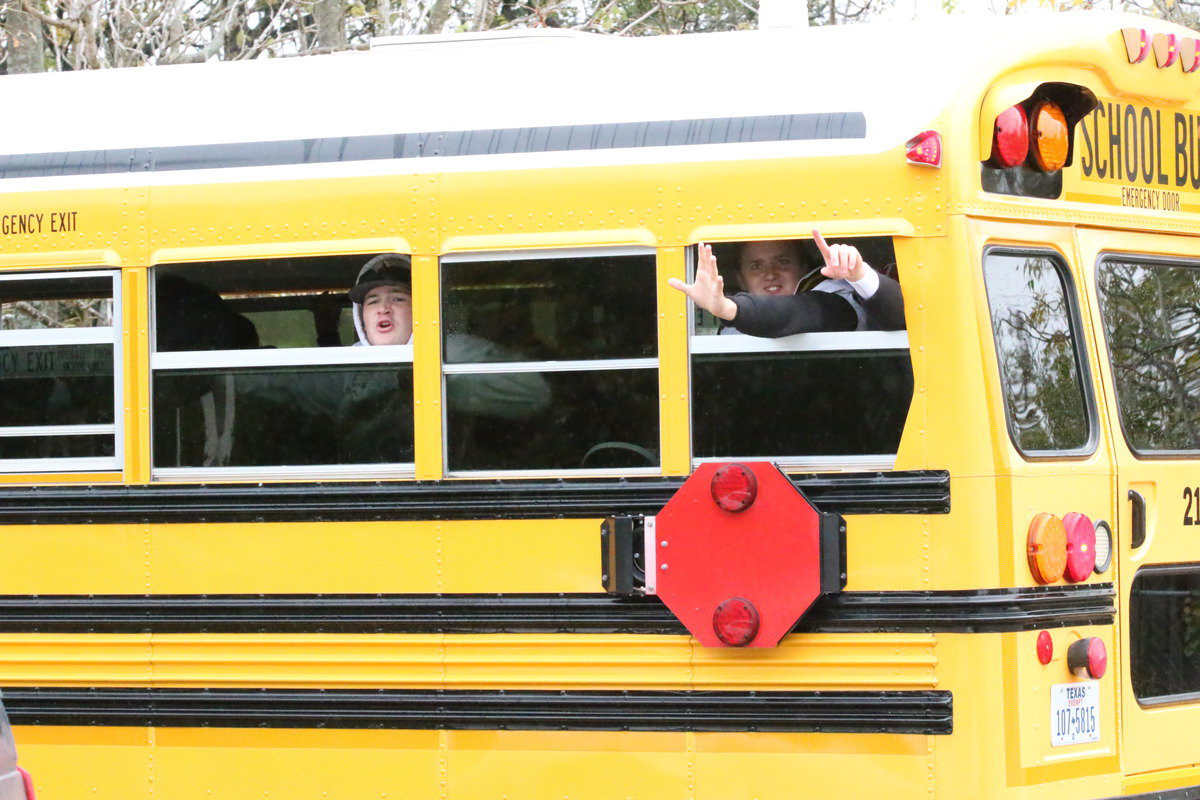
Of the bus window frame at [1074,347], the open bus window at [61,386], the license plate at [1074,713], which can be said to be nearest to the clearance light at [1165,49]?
the bus window frame at [1074,347]

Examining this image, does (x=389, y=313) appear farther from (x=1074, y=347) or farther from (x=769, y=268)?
(x=1074, y=347)

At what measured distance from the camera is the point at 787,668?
430 centimetres

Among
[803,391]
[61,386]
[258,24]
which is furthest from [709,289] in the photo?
[258,24]

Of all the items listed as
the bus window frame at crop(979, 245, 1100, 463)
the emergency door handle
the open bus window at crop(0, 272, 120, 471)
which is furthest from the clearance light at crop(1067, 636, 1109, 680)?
the open bus window at crop(0, 272, 120, 471)

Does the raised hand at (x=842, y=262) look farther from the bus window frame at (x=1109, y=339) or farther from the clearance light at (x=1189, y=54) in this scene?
the clearance light at (x=1189, y=54)

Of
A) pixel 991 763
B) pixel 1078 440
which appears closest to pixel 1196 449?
pixel 1078 440

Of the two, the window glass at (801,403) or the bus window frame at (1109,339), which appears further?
the bus window frame at (1109,339)

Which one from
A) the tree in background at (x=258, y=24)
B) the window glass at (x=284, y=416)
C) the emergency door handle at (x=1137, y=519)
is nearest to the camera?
the emergency door handle at (x=1137, y=519)

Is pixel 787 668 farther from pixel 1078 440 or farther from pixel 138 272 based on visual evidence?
pixel 138 272

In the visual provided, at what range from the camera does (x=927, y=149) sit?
13.9ft

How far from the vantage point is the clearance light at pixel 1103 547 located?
4.40 meters

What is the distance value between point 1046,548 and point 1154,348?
37.6 inches

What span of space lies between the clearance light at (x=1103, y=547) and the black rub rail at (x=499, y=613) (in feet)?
0.18

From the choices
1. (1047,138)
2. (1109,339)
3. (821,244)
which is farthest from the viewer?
(1109,339)
